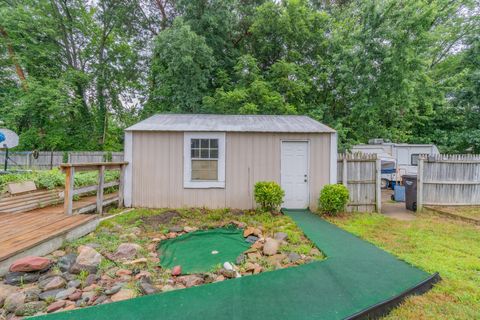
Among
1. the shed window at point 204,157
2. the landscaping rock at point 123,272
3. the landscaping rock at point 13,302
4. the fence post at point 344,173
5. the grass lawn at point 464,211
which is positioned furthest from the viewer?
the fence post at point 344,173

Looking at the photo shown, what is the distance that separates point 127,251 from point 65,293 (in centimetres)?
105

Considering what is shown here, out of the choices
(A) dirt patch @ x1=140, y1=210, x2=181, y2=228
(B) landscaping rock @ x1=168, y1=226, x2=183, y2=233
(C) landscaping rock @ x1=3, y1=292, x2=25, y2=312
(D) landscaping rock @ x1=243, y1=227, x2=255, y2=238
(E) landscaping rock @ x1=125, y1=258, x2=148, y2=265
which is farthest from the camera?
(A) dirt patch @ x1=140, y1=210, x2=181, y2=228

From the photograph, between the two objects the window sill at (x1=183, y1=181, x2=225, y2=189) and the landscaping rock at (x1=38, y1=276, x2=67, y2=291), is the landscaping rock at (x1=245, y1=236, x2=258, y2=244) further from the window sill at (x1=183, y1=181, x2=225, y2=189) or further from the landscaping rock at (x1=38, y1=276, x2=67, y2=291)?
the landscaping rock at (x1=38, y1=276, x2=67, y2=291)

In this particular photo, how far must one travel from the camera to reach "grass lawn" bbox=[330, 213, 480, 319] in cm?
234

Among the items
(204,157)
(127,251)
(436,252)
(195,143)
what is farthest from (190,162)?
(436,252)

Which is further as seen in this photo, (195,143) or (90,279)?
(195,143)

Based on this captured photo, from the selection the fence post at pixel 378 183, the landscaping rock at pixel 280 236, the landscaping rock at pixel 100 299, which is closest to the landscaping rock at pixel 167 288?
the landscaping rock at pixel 100 299

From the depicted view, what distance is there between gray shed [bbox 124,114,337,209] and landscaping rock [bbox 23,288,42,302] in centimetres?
367

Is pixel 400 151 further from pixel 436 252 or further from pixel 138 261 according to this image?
pixel 138 261

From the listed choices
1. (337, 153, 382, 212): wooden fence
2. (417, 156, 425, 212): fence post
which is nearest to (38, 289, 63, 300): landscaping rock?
(337, 153, 382, 212): wooden fence

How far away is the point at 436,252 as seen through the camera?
369 centimetres

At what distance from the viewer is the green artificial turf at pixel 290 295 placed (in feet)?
6.94

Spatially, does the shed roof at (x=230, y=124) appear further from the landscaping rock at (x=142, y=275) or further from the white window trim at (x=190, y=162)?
the landscaping rock at (x=142, y=275)

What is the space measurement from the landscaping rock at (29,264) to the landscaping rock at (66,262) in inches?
6.1
